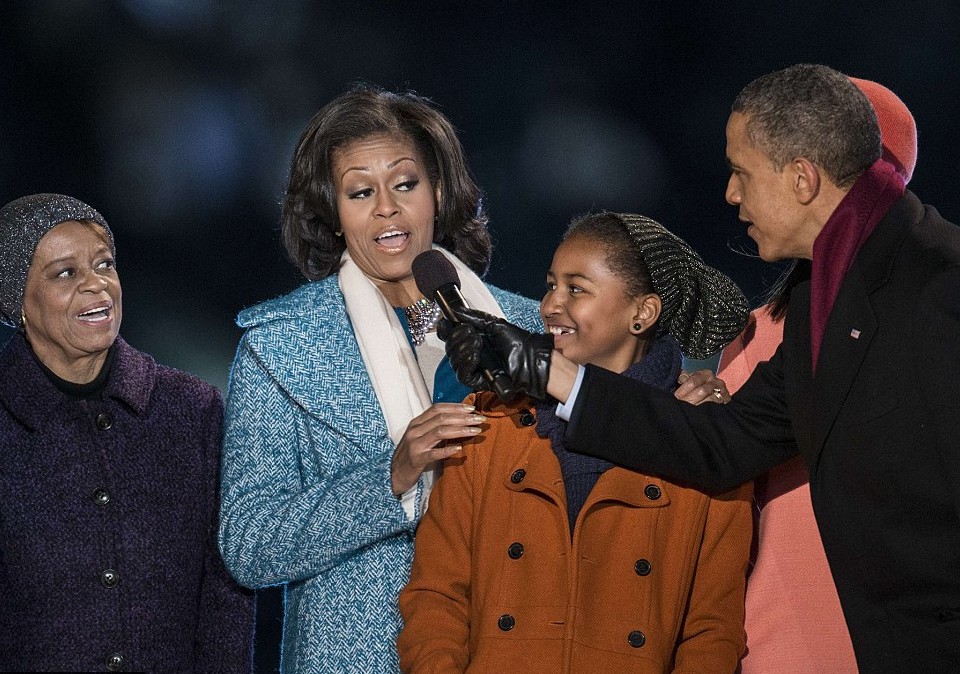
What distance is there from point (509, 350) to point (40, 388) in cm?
104

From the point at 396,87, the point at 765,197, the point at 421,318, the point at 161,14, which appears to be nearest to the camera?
the point at 765,197

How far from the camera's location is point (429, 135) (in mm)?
3061

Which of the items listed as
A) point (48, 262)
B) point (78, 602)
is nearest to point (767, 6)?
point (48, 262)

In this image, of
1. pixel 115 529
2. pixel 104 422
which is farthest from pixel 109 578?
pixel 104 422

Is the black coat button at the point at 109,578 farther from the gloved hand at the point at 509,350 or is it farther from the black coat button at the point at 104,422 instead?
the gloved hand at the point at 509,350

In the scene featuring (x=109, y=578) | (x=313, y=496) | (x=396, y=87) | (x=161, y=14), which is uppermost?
(x=161, y=14)

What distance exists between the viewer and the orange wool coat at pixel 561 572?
7.67ft

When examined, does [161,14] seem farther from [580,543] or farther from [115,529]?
[580,543]

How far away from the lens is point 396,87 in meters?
4.17

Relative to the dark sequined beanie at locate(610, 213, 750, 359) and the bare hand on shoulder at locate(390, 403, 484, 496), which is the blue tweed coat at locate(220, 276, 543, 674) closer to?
the bare hand on shoulder at locate(390, 403, 484, 496)

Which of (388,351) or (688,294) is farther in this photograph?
(388,351)

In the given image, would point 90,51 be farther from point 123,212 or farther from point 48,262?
point 48,262

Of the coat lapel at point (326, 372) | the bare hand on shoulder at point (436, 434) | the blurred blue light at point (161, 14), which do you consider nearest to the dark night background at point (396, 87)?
the blurred blue light at point (161, 14)

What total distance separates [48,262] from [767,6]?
2548mm
